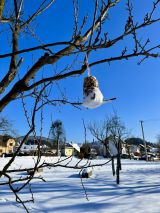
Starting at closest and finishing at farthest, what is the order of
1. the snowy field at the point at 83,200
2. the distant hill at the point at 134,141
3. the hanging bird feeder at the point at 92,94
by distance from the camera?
the hanging bird feeder at the point at 92,94 < the snowy field at the point at 83,200 < the distant hill at the point at 134,141

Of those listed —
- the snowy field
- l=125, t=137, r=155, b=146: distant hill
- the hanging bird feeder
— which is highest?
l=125, t=137, r=155, b=146: distant hill

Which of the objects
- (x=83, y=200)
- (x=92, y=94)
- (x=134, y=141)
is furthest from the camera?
(x=134, y=141)

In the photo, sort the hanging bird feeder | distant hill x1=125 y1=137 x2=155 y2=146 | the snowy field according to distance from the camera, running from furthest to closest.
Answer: distant hill x1=125 y1=137 x2=155 y2=146 < the snowy field < the hanging bird feeder

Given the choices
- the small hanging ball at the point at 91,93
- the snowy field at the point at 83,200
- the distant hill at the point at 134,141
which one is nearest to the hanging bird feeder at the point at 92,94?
the small hanging ball at the point at 91,93

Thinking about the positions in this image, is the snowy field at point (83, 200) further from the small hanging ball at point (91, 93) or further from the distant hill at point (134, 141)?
the distant hill at point (134, 141)

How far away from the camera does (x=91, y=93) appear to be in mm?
1836

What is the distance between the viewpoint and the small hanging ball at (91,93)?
1.76 m

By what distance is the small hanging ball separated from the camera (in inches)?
69.3

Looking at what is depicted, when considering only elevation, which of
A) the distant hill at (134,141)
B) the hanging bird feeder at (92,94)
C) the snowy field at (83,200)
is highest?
the distant hill at (134,141)

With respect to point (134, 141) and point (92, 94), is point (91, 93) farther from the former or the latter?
point (134, 141)

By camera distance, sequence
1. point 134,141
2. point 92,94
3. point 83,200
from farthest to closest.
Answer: point 134,141
point 83,200
point 92,94

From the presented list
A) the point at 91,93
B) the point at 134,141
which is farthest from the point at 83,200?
the point at 134,141

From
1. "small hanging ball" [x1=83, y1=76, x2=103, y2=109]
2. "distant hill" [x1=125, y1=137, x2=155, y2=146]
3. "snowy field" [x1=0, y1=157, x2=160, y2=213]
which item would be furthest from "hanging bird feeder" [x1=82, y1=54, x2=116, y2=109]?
"distant hill" [x1=125, y1=137, x2=155, y2=146]

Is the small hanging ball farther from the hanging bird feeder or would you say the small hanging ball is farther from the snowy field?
the snowy field
